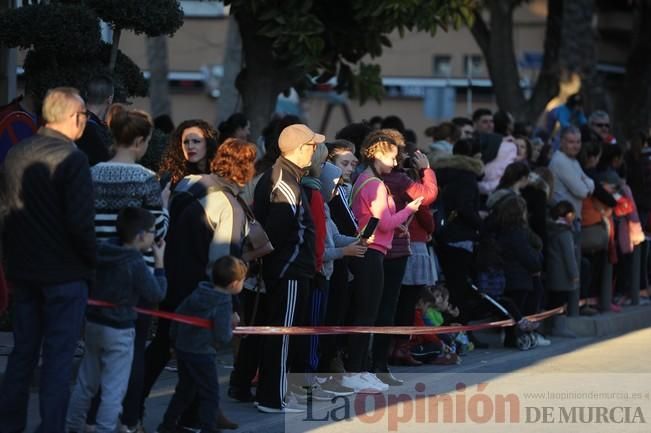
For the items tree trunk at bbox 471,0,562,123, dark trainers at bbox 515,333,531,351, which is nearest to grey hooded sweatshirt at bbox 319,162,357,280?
dark trainers at bbox 515,333,531,351

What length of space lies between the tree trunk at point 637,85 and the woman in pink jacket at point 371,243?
13.8 metres

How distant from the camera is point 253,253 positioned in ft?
30.3

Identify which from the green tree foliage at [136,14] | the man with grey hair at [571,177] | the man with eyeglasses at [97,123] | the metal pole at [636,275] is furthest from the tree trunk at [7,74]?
the metal pole at [636,275]

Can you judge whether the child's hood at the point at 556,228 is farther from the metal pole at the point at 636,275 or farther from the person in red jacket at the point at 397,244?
the person in red jacket at the point at 397,244

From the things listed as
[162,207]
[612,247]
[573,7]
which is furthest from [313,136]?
[573,7]

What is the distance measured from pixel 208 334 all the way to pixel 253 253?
0.94m

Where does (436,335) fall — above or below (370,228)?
below

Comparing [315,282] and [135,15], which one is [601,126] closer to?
[315,282]

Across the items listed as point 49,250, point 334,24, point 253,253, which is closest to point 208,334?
point 253,253

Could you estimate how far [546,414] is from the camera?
9961 mm

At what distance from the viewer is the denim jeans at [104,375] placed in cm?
796

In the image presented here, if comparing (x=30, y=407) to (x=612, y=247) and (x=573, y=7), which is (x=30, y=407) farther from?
(x=573, y=7)

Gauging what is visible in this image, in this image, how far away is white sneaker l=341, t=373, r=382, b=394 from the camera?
35.2 ft

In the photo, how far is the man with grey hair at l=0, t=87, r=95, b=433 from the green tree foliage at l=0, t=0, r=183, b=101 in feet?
7.89
